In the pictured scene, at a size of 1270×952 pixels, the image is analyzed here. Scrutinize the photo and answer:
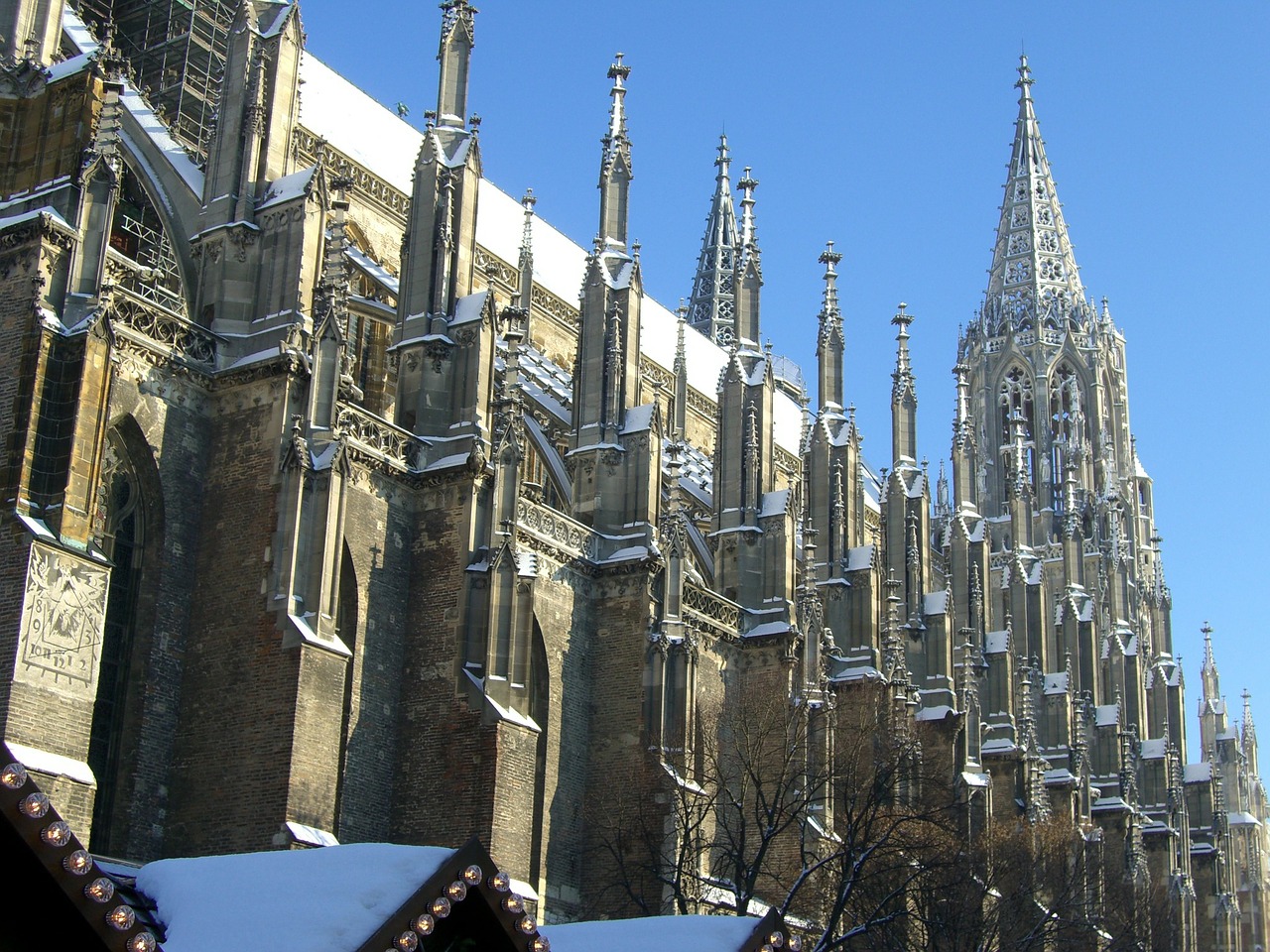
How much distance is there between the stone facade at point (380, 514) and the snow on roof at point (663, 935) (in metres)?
8.62

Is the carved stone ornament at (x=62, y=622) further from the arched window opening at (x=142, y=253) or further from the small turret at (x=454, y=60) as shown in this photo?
the small turret at (x=454, y=60)

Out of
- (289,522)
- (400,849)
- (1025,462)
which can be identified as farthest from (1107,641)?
(400,849)

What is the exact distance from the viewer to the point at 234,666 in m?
26.8

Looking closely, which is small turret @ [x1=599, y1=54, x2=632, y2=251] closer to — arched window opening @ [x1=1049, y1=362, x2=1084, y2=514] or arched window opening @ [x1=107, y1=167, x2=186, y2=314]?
arched window opening @ [x1=107, y1=167, x2=186, y2=314]

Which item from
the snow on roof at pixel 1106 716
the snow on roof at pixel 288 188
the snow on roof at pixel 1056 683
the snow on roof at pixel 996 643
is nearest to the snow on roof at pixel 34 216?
the snow on roof at pixel 288 188

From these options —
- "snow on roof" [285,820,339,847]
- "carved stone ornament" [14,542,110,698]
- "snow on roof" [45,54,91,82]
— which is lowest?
"snow on roof" [285,820,339,847]

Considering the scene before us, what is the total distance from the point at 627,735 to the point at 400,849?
21.0 metres

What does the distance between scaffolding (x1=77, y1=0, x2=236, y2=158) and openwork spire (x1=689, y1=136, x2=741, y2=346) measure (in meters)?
43.5

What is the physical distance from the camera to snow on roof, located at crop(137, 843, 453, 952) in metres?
12.5

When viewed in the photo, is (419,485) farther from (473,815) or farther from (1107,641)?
(1107,641)

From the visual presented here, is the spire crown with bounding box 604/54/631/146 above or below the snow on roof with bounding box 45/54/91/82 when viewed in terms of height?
above

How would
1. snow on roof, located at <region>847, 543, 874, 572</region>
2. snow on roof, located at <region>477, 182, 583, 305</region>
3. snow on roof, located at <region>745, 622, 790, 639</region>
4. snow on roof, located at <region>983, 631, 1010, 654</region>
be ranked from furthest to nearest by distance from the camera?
1. snow on roof, located at <region>983, 631, 1010, 654</region>
2. snow on roof, located at <region>477, 182, 583, 305</region>
3. snow on roof, located at <region>847, 543, 874, 572</region>
4. snow on roof, located at <region>745, 622, 790, 639</region>

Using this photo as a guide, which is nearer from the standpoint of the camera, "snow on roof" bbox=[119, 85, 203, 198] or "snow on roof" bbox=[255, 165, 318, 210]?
"snow on roof" bbox=[255, 165, 318, 210]

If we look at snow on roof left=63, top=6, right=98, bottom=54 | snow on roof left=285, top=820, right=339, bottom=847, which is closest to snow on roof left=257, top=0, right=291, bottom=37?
snow on roof left=63, top=6, right=98, bottom=54
